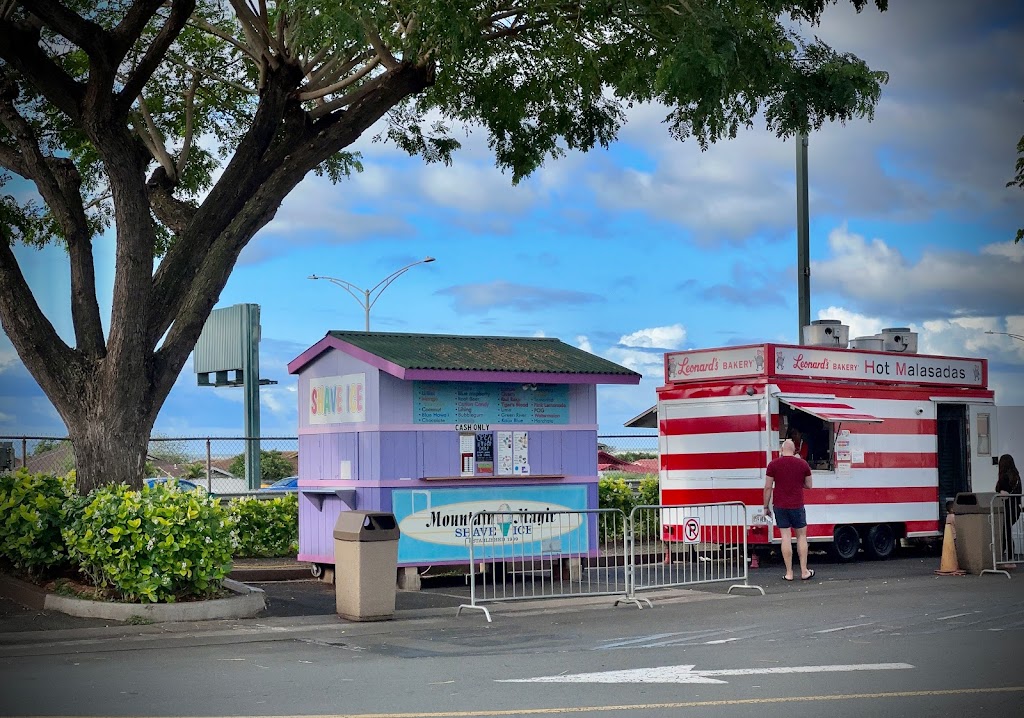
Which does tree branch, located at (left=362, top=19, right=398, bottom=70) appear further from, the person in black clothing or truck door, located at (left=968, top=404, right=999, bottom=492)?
truck door, located at (left=968, top=404, right=999, bottom=492)

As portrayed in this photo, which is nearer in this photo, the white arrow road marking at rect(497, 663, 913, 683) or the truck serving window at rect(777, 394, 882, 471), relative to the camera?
the white arrow road marking at rect(497, 663, 913, 683)

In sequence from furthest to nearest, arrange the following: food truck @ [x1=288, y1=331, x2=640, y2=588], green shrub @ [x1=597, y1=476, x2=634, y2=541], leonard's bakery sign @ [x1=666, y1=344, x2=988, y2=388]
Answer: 1. green shrub @ [x1=597, y1=476, x2=634, y2=541]
2. leonard's bakery sign @ [x1=666, y1=344, x2=988, y2=388]
3. food truck @ [x1=288, y1=331, x2=640, y2=588]

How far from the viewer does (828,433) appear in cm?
2034

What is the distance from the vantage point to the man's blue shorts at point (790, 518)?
17797 millimetres

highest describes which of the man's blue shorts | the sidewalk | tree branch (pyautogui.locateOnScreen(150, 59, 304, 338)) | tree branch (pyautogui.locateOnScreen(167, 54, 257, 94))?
tree branch (pyautogui.locateOnScreen(167, 54, 257, 94))

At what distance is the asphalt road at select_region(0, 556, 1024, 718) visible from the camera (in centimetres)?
872

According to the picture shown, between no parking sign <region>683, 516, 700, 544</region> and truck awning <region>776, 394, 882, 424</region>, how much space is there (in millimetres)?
2272

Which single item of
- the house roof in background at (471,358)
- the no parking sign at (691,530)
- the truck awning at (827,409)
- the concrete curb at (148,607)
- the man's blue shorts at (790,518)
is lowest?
the concrete curb at (148,607)

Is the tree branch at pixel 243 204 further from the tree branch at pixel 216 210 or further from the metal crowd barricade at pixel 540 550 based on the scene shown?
the metal crowd barricade at pixel 540 550

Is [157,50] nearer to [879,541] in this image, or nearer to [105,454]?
[105,454]

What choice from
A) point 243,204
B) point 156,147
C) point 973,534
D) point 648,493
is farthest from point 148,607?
point 648,493

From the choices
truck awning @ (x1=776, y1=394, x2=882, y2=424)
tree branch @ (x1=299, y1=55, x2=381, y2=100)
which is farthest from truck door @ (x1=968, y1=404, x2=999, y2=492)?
tree branch @ (x1=299, y1=55, x2=381, y2=100)

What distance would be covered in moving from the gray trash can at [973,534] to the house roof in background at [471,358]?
207 inches

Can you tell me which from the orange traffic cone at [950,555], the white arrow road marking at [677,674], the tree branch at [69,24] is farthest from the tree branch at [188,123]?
the orange traffic cone at [950,555]
